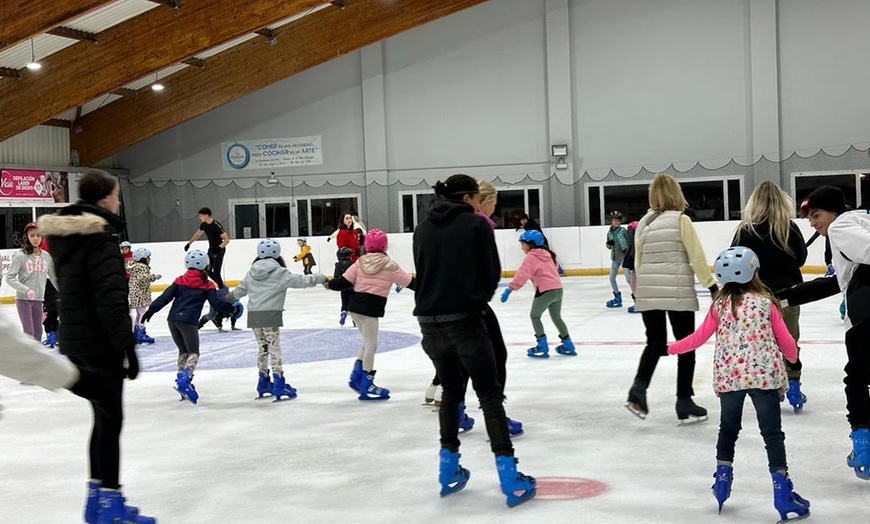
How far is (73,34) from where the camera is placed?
61.9ft

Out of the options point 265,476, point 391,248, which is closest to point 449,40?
point 391,248

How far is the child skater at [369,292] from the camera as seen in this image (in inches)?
258

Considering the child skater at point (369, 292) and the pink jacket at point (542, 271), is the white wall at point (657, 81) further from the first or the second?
the child skater at point (369, 292)

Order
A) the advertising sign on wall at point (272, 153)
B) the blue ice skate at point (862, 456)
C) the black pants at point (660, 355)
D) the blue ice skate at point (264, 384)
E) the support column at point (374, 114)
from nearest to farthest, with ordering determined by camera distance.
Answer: the blue ice skate at point (862, 456) → the black pants at point (660, 355) → the blue ice skate at point (264, 384) → the support column at point (374, 114) → the advertising sign on wall at point (272, 153)

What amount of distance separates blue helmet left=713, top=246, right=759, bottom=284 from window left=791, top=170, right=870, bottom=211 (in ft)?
49.7

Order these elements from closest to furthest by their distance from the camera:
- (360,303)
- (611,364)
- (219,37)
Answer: (360,303)
(611,364)
(219,37)

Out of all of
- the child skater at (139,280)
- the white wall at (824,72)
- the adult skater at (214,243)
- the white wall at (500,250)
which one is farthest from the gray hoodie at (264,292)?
the white wall at (824,72)

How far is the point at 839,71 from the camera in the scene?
68.9ft

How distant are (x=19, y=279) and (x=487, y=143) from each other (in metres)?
15.8

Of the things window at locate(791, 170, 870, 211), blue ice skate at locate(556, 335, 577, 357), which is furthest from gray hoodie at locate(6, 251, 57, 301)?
window at locate(791, 170, 870, 211)

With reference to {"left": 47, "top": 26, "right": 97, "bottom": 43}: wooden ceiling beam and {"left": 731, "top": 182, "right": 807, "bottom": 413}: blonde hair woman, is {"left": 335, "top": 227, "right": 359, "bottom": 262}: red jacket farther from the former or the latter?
{"left": 731, "top": 182, "right": 807, "bottom": 413}: blonde hair woman

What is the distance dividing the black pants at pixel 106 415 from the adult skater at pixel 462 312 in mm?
1268

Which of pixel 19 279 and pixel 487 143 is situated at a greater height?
pixel 487 143

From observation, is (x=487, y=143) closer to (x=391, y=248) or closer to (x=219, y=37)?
(x=391, y=248)
